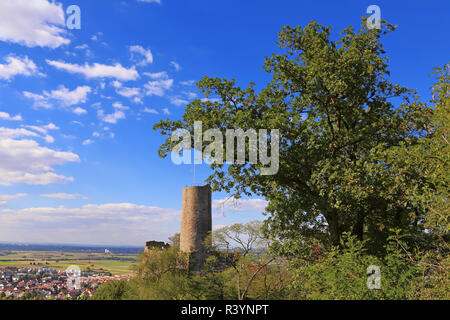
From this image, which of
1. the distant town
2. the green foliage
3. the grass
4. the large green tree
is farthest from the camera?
the grass

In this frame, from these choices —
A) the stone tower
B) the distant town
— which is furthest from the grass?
the stone tower

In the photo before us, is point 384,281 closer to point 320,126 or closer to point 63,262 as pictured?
point 320,126

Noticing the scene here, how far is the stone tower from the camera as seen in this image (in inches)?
864

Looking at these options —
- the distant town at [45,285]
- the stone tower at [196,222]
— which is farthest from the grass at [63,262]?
the stone tower at [196,222]

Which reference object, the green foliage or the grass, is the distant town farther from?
the green foliage

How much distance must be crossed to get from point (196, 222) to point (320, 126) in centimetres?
1106

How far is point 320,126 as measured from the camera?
15.5 metres

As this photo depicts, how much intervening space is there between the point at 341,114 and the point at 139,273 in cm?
1432

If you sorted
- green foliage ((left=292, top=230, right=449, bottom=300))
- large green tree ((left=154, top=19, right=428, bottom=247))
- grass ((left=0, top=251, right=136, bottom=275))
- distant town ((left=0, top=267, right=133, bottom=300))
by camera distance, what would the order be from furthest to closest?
grass ((left=0, top=251, right=136, bottom=275)), distant town ((left=0, top=267, right=133, bottom=300)), large green tree ((left=154, top=19, right=428, bottom=247)), green foliage ((left=292, top=230, right=449, bottom=300))

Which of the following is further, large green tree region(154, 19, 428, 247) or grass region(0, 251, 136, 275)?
grass region(0, 251, 136, 275)

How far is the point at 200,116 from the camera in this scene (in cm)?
1432

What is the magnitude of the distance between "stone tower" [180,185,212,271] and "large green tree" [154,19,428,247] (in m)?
8.50
